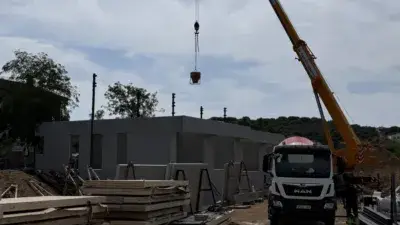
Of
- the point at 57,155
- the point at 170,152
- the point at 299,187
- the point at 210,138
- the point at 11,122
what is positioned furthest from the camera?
the point at 11,122

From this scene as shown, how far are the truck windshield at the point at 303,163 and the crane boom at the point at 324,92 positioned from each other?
9.84m

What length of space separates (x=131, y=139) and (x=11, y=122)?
16.6 m

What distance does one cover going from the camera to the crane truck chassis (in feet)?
53.3

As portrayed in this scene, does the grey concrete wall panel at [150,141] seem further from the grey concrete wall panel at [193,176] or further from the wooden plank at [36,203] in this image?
the wooden plank at [36,203]

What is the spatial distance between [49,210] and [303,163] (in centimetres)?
939

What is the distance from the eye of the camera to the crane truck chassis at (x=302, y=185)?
640 inches

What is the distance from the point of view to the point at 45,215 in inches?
362

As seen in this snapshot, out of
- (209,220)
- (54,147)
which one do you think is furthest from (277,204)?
(54,147)

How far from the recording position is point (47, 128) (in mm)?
36812

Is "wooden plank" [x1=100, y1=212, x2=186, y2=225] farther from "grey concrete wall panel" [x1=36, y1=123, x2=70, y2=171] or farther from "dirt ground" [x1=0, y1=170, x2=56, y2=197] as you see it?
"grey concrete wall panel" [x1=36, y1=123, x2=70, y2=171]

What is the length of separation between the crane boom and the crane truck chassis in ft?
32.6

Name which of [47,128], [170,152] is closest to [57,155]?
[47,128]

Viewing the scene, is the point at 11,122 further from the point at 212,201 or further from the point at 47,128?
the point at 212,201

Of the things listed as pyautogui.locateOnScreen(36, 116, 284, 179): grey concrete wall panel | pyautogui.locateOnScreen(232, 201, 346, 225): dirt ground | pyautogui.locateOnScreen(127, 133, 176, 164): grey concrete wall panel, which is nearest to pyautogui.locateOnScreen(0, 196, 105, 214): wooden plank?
pyautogui.locateOnScreen(232, 201, 346, 225): dirt ground
